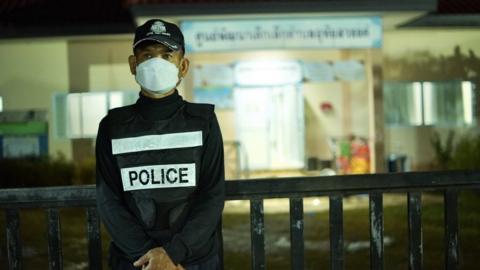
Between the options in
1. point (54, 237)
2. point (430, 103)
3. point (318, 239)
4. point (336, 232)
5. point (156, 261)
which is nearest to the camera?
point (156, 261)

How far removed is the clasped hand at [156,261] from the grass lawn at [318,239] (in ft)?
11.9

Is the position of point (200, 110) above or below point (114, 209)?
above

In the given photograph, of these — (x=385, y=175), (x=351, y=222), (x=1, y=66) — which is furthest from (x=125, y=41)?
(x=385, y=175)

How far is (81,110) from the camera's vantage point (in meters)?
12.9

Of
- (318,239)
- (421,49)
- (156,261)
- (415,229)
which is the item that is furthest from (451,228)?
(421,49)

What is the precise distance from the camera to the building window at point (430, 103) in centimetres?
1302

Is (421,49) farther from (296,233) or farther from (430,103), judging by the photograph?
(296,233)

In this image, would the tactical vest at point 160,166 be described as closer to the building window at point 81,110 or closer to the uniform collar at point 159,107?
the uniform collar at point 159,107

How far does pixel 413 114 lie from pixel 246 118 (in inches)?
151

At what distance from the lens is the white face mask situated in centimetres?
245

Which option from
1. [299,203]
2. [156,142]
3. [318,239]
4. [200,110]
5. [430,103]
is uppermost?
[430,103]

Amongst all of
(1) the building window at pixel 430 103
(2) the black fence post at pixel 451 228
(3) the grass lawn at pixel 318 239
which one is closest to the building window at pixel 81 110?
(3) the grass lawn at pixel 318 239

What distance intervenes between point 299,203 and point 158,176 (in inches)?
34.0

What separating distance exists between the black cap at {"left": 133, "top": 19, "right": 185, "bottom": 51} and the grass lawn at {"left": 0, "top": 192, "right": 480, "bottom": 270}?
149 inches
